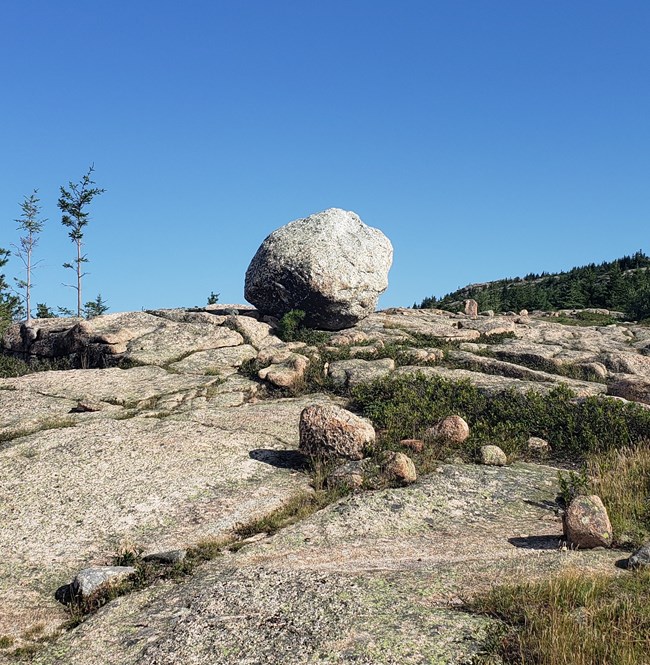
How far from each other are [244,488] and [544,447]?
7.06 m

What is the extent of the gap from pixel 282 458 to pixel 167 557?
459cm

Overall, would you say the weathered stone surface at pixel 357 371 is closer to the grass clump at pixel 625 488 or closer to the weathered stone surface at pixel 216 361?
the weathered stone surface at pixel 216 361

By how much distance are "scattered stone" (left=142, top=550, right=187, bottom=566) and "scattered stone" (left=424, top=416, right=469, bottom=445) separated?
6.83 metres

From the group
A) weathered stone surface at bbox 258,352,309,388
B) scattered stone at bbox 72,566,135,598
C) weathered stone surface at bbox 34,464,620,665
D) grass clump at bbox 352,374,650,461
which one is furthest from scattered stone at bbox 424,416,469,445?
scattered stone at bbox 72,566,135,598

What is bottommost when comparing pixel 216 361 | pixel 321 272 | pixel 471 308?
pixel 216 361

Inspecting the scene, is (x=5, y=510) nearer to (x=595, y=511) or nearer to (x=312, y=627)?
(x=312, y=627)

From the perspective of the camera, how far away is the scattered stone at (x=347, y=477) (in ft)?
36.6

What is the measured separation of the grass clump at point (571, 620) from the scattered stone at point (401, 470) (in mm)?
4437

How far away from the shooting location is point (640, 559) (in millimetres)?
7746

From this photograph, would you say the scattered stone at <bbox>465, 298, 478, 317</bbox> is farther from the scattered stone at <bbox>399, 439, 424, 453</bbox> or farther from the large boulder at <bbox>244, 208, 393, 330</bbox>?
the scattered stone at <bbox>399, 439, 424, 453</bbox>

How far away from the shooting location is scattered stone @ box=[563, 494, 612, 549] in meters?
8.70

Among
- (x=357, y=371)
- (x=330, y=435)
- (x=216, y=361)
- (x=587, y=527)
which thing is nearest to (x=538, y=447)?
(x=330, y=435)

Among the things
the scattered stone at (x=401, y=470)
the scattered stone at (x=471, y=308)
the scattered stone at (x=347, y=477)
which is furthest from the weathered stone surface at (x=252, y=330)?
the scattered stone at (x=471, y=308)

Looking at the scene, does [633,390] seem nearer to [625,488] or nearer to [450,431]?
[450,431]
